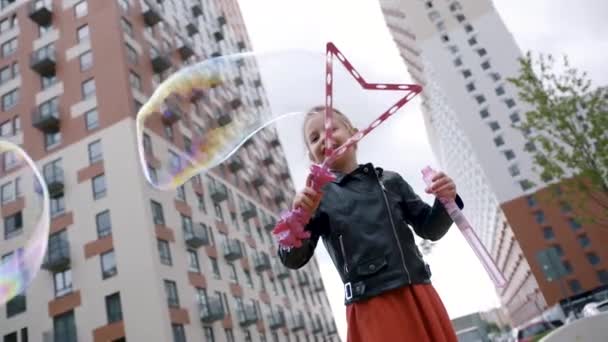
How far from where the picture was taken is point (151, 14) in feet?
111

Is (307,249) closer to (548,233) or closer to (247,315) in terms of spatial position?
(247,315)

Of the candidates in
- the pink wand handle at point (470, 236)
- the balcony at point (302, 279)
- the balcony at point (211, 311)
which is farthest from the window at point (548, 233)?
the pink wand handle at point (470, 236)

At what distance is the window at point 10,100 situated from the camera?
1265 inches

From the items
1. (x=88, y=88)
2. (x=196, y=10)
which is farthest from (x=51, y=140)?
(x=196, y=10)

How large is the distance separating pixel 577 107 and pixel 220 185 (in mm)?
26009

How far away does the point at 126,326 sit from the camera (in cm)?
2358

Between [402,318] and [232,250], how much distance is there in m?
33.1

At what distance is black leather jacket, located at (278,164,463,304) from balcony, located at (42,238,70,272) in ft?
87.7

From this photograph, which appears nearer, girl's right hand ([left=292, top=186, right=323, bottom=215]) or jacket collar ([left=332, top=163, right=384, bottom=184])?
girl's right hand ([left=292, top=186, right=323, bottom=215])

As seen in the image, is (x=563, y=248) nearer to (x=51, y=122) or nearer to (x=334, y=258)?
(x=51, y=122)

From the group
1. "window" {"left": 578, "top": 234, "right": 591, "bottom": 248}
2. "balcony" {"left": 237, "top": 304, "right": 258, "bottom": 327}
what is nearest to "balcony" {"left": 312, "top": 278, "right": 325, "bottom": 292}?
"balcony" {"left": 237, "top": 304, "right": 258, "bottom": 327}

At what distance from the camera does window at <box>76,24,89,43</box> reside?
1247 inches

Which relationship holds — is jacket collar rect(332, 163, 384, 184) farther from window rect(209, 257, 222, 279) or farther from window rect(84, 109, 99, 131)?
window rect(209, 257, 222, 279)

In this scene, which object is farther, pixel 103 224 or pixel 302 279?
pixel 302 279
